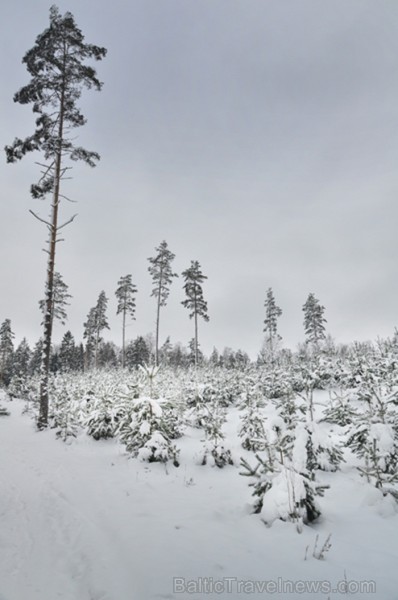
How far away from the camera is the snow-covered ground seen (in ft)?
9.46

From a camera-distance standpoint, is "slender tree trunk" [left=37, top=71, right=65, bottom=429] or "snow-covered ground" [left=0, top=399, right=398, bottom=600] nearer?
"snow-covered ground" [left=0, top=399, right=398, bottom=600]

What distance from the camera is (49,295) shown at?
12.6 meters

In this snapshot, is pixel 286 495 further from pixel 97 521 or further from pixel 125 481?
pixel 125 481

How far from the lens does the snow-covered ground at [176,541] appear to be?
2883 millimetres

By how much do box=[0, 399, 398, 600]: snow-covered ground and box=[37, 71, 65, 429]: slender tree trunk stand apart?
568 centimetres

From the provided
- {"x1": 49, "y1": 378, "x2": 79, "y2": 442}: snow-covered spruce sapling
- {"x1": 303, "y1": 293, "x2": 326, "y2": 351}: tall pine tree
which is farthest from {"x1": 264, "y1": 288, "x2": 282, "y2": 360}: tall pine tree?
{"x1": 49, "y1": 378, "x2": 79, "y2": 442}: snow-covered spruce sapling

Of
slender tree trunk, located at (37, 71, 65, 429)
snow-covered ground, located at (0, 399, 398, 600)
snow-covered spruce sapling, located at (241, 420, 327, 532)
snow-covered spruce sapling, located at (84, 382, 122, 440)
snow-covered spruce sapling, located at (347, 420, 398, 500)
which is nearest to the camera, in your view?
snow-covered ground, located at (0, 399, 398, 600)

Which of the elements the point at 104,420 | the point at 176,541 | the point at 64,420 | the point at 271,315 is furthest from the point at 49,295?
the point at 271,315

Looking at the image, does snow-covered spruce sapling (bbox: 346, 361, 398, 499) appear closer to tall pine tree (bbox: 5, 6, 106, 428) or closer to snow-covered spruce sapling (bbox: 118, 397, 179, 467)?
snow-covered spruce sapling (bbox: 118, 397, 179, 467)

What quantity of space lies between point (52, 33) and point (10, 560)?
56.5 feet

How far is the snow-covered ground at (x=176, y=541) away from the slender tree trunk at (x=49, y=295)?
18.6 ft

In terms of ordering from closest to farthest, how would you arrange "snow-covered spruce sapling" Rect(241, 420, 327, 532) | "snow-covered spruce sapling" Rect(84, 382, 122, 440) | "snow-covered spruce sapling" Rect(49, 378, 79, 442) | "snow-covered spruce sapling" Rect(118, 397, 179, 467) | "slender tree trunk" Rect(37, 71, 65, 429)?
"snow-covered spruce sapling" Rect(241, 420, 327, 532)
"snow-covered spruce sapling" Rect(118, 397, 179, 467)
"snow-covered spruce sapling" Rect(84, 382, 122, 440)
"snow-covered spruce sapling" Rect(49, 378, 79, 442)
"slender tree trunk" Rect(37, 71, 65, 429)

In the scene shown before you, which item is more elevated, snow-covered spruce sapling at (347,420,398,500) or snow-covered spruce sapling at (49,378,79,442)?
snow-covered spruce sapling at (347,420,398,500)

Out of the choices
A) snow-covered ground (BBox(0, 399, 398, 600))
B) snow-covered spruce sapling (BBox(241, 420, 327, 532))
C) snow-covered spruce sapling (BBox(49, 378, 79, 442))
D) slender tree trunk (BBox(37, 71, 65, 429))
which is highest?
slender tree trunk (BBox(37, 71, 65, 429))
